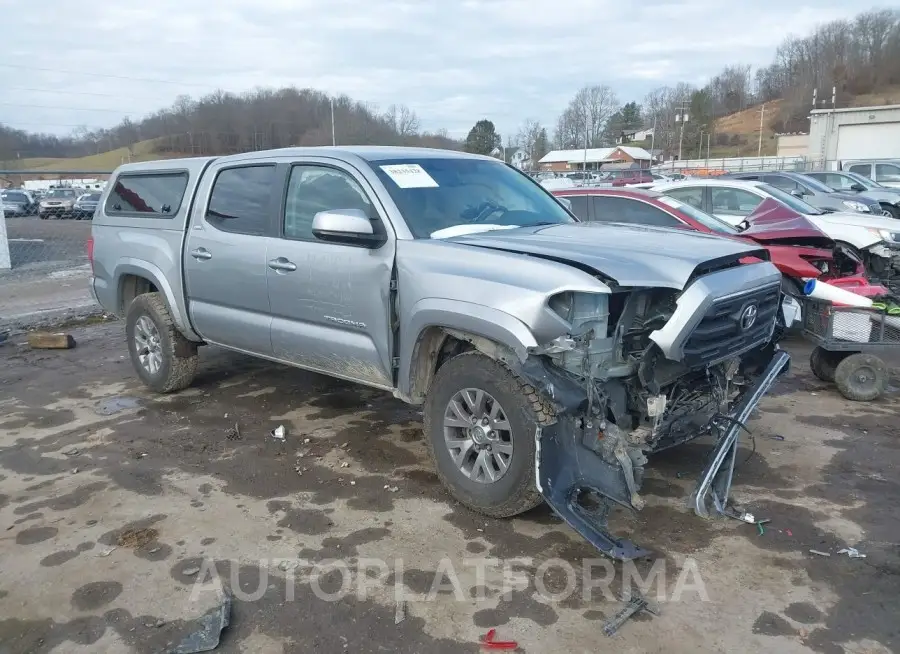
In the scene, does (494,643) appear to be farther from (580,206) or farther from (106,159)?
(106,159)

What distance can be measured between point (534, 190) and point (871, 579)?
331cm

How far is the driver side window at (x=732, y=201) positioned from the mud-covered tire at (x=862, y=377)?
199 inches

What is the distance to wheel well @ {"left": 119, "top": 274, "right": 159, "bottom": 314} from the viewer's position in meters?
6.55

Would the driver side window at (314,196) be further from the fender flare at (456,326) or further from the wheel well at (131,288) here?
the wheel well at (131,288)

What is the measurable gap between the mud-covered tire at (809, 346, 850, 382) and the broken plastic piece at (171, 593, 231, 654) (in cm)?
539

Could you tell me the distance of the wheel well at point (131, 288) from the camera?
6547 millimetres

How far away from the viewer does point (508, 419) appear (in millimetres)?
3648

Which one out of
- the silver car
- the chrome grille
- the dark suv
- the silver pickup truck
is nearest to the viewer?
the silver pickup truck

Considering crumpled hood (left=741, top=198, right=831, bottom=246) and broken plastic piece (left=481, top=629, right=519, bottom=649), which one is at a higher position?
crumpled hood (left=741, top=198, right=831, bottom=246)

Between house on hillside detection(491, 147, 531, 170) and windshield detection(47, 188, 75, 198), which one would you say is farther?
windshield detection(47, 188, 75, 198)

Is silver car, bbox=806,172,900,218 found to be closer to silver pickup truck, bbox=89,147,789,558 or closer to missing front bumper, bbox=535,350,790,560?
silver pickup truck, bbox=89,147,789,558

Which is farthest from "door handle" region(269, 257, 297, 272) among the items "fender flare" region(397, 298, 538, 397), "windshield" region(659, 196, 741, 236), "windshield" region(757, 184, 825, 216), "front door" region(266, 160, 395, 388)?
"windshield" region(757, 184, 825, 216)


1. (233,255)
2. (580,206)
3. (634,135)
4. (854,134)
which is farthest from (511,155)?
(634,135)

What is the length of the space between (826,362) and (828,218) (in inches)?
141
